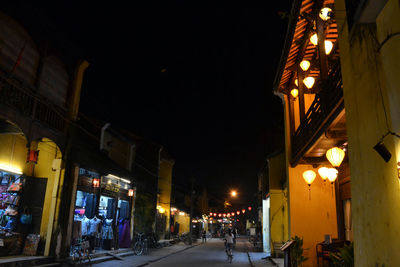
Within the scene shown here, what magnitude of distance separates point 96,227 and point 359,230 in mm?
14223

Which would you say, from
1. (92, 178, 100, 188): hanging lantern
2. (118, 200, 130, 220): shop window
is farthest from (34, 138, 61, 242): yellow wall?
(118, 200, 130, 220): shop window

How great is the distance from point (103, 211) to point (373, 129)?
17025 mm

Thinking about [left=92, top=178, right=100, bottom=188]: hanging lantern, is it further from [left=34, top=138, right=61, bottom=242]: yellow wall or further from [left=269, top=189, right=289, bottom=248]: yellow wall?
[left=269, top=189, right=289, bottom=248]: yellow wall

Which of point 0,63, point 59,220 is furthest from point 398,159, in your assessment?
point 59,220

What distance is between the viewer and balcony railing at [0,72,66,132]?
11.6 meters

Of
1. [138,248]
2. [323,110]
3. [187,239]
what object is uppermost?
[323,110]

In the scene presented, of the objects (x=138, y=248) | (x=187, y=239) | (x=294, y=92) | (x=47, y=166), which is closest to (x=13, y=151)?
(x=47, y=166)

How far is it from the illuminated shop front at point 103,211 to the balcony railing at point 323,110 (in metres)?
10.7

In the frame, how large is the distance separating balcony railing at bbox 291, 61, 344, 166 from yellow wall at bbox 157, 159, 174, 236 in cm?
2216

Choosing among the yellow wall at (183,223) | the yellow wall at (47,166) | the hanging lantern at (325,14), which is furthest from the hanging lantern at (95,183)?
the yellow wall at (183,223)

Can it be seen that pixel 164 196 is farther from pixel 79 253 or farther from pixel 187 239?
pixel 79 253

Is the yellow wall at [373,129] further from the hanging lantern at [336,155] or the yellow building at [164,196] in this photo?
the yellow building at [164,196]

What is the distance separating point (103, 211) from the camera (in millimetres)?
19375

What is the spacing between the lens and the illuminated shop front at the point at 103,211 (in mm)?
16500
